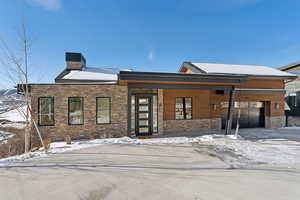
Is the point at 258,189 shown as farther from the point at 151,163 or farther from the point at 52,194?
the point at 52,194

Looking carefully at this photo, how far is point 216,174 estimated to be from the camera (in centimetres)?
376

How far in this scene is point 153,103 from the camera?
29.0 ft

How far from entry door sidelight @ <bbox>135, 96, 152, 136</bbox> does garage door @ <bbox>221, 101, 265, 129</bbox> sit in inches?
218

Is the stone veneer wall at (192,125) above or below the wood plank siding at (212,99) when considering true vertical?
below

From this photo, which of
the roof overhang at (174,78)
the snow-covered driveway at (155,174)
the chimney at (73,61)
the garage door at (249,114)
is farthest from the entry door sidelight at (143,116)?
the chimney at (73,61)

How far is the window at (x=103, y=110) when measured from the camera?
7.75 meters

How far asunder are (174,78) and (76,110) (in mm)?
5302

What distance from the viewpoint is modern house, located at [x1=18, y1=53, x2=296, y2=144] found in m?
7.30

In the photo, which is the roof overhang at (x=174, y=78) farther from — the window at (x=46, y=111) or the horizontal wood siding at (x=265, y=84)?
the window at (x=46, y=111)

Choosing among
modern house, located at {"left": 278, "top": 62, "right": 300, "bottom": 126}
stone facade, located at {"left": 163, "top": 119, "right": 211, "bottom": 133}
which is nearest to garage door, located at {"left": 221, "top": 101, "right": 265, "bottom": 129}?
stone facade, located at {"left": 163, "top": 119, "right": 211, "bottom": 133}

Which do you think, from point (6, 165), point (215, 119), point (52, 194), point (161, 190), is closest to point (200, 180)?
point (161, 190)

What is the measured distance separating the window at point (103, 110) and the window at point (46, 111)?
2.23m

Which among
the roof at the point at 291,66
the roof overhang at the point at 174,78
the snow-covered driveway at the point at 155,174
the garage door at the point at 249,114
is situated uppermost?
the roof at the point at 291,66

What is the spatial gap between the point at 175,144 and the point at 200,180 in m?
3.23
